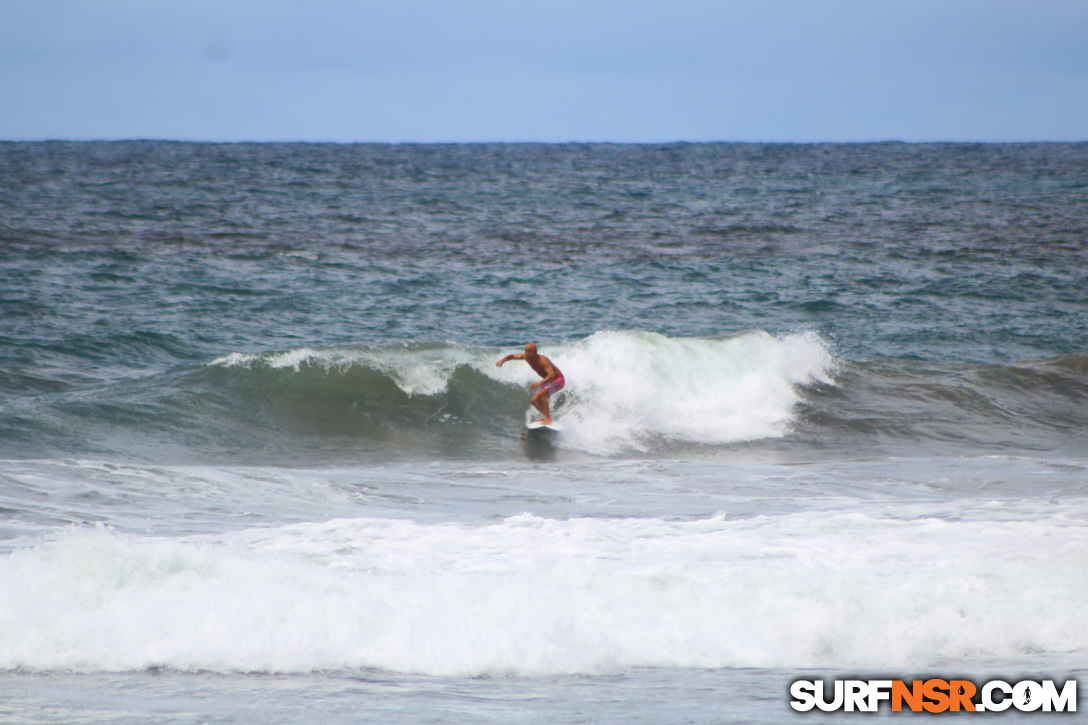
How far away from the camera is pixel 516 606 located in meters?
5.24

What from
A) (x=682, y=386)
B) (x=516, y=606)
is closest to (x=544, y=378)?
(x=682, y=386)

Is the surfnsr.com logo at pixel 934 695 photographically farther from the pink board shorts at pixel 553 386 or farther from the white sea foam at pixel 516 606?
the pink board shorts at pixel 553 386

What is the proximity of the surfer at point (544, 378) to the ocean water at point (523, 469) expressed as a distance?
1.22 feet

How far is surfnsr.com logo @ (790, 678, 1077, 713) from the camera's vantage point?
4188 mm

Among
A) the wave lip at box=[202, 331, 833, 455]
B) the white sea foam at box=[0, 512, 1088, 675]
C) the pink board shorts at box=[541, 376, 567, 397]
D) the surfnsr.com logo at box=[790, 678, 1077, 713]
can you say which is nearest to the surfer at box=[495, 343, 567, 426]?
the pink board shorts at box=[541, 376, 567, 397]

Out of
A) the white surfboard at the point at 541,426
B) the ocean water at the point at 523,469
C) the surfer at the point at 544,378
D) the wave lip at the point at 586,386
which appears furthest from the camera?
the wave lip at the point at 586,386

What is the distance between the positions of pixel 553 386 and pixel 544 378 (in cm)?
17

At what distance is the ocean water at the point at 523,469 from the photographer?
480 centimetres

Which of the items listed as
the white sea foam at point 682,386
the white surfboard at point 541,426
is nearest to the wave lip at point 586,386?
the white sea foam at point 682,386

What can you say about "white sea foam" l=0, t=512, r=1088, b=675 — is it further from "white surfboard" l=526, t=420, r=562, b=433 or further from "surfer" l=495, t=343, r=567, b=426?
"surfer" l=495, t=343, r=567, b=426

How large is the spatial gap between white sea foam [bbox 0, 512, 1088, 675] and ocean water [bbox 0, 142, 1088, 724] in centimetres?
2

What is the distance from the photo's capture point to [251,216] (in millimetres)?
33562

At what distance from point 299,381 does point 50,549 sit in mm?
8007

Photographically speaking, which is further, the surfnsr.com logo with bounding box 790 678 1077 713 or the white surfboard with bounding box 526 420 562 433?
the white surfboard with bounding box 526 420 562 433
